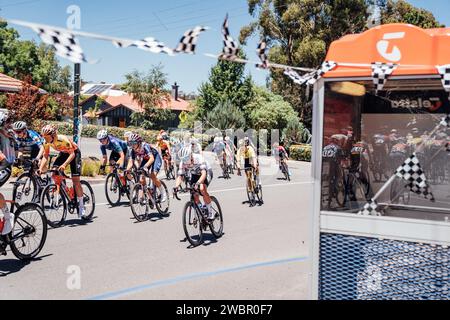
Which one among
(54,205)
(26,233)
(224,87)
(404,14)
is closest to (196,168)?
(26,233)

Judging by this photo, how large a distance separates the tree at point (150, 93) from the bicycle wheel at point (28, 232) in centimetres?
4692

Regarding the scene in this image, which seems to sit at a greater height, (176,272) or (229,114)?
(229,114)

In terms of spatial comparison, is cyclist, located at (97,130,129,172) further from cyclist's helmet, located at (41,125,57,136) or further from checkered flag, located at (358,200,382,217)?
checkered flag, located at (358,200,382,217)

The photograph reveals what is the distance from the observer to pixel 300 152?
3581 centimetres

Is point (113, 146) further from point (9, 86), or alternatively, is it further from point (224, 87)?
point (224, 87)

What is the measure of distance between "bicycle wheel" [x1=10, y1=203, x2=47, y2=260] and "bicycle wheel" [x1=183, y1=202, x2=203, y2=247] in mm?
2229

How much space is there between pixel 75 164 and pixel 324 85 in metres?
6.28

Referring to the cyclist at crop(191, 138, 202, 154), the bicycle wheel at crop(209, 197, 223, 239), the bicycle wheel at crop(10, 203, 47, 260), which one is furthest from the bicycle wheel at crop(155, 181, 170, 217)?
the bicycle wheel at crop(10, 203, 47, 260)

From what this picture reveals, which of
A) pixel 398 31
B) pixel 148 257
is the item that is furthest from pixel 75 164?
pixel 398 31

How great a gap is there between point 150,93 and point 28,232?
4798 centimetres

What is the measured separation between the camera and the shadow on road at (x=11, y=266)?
20.8 feet

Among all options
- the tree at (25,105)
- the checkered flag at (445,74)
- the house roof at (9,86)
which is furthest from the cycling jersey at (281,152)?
the checkered flag at (445,74)
